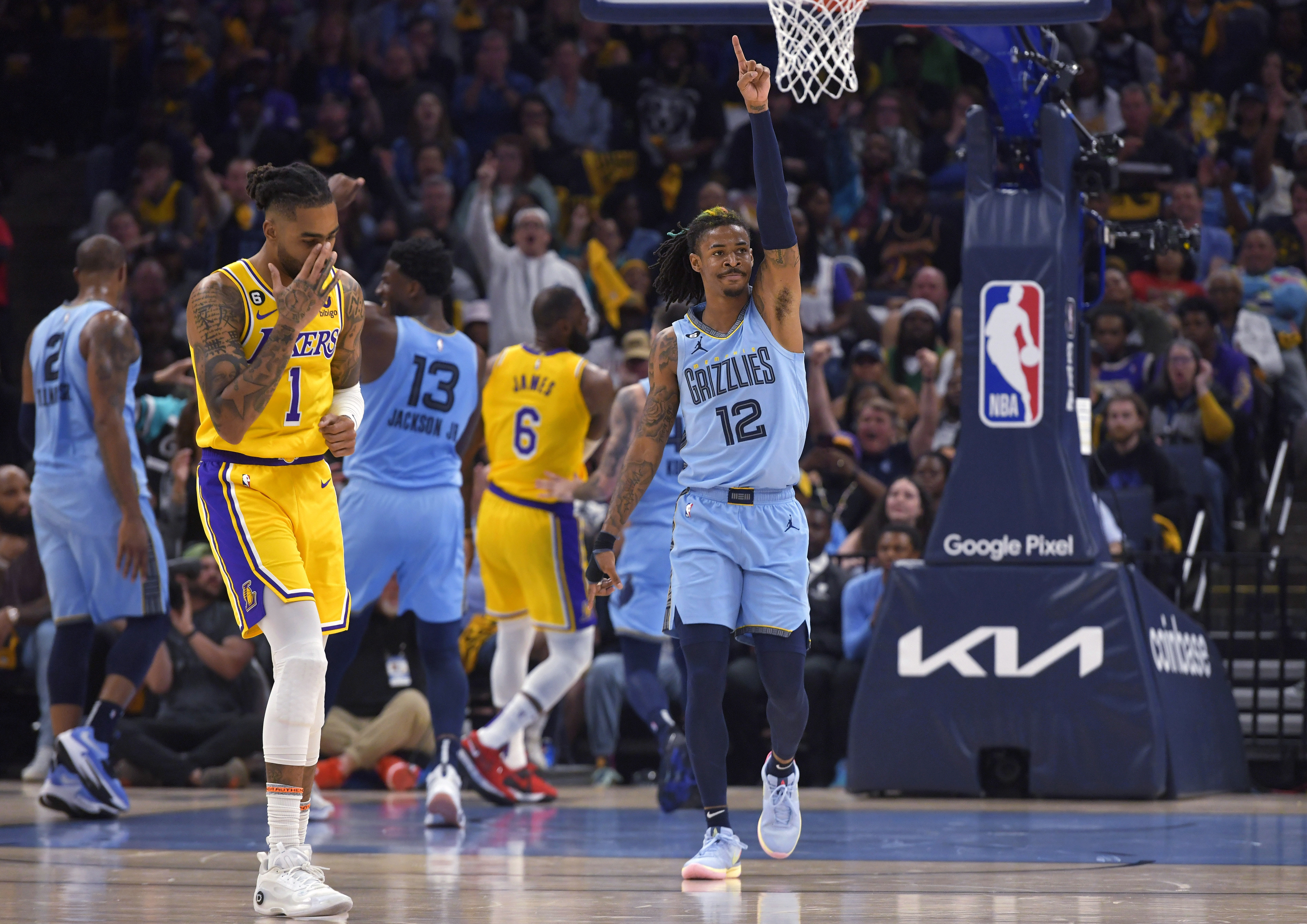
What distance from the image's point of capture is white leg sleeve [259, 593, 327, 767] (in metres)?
5.01

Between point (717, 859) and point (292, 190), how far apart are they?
2.59 meters

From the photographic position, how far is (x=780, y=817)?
5.81 metres

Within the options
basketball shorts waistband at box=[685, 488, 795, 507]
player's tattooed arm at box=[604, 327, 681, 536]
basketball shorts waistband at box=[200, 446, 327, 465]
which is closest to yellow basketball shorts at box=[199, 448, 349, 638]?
basketball shorts waistband at box=[200, 446, 327, 465]

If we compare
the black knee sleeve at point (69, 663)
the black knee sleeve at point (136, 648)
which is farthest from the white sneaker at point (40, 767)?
the black knee sleeve at point (136, 648)

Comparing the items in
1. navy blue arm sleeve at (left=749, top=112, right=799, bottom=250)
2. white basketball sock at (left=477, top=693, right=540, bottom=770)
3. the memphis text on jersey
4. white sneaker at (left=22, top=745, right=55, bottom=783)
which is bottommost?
white sneaker at (left=22, top=745, right=55, bottom=783)

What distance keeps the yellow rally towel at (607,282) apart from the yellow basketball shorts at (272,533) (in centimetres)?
910

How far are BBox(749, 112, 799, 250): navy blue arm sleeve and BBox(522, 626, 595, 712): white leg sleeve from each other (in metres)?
3.33

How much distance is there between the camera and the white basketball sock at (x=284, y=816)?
4.93m

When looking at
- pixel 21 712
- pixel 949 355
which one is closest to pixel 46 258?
pixel 21 712

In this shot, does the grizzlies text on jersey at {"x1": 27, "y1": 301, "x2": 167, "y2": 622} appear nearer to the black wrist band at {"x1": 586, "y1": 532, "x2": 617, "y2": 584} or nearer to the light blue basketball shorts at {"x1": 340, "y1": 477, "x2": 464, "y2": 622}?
the light blue basketball shorts at {"x1": 340, "y1": 477, "x2": 464, "y2": 622}

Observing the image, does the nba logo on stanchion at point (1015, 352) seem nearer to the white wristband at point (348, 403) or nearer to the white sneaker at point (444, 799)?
the white sneaker at point (444, 799)

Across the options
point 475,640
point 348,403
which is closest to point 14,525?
point 475,640

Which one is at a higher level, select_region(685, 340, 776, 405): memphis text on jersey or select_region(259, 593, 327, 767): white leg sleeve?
select_region(685, 340, 776, 405): memphis text on jersey

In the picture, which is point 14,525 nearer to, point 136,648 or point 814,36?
point 136,648
